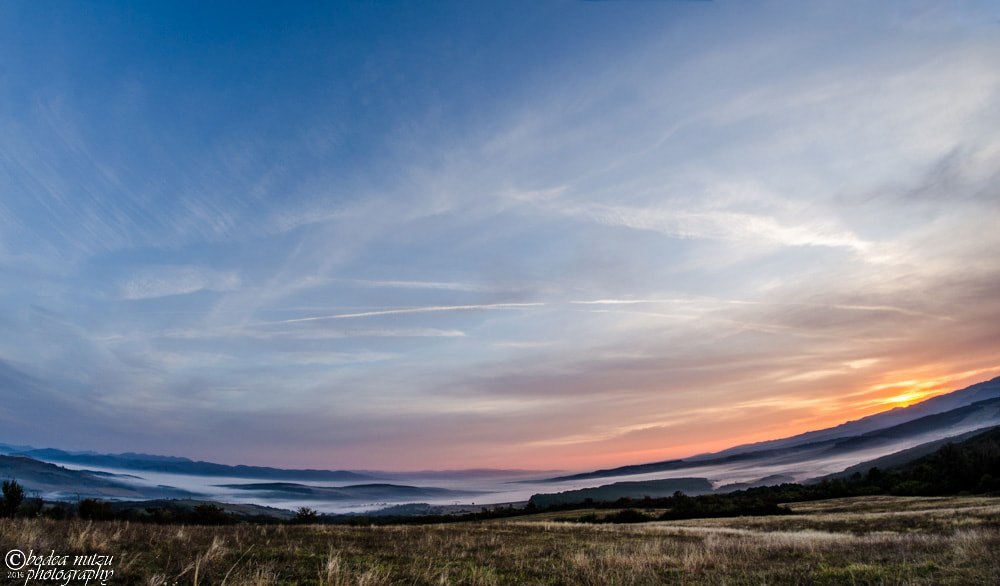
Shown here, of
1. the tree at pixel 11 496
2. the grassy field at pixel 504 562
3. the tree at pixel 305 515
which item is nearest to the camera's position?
the grassy field at pixel 504 562

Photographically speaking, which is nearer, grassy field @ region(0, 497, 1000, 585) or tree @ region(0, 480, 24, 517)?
grassy field @ region(0, 497, 1000, 585)

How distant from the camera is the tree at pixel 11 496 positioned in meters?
23.4

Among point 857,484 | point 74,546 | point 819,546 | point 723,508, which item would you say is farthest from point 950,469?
point 74,546

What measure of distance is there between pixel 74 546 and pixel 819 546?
22027 millimetres

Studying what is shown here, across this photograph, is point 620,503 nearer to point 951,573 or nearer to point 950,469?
point 950,469

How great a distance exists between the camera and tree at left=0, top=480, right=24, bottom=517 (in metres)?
23.4

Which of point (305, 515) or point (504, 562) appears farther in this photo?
point (305, 515)

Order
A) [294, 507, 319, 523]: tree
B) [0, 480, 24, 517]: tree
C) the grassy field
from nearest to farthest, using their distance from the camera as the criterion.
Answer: the grassy field < [0, 480, 24, 517]: tree < [294, 507, 319, 523]: tree

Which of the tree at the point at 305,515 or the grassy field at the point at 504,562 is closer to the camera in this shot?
the grassy field at the point at 504,562

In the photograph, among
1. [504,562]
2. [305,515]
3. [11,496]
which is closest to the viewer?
[504,562]

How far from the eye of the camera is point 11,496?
23.9m

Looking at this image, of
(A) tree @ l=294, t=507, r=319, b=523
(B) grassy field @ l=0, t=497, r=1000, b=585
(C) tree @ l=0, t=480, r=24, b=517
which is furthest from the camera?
(A) tree @ l=294, t=507, r=319, b=523

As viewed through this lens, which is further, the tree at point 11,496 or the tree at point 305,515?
the tree at point 305,515

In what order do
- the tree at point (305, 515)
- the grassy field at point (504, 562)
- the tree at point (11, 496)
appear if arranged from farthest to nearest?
the tree at point (305, 515) → the tree at point (11, 496) → the grassy field at point (504, 562)
